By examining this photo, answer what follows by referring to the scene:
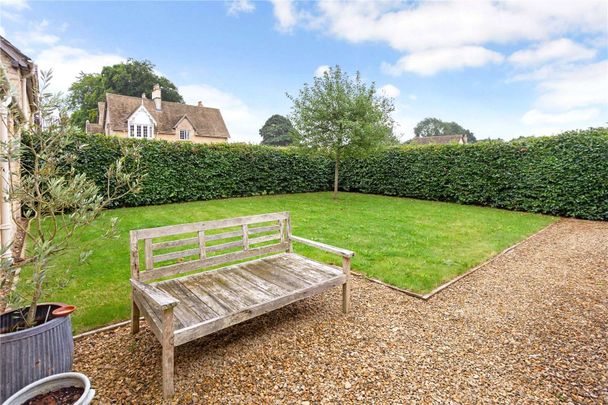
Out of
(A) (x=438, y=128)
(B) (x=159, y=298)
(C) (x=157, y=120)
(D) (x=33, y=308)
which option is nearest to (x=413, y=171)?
(B) (x=159, y=298)

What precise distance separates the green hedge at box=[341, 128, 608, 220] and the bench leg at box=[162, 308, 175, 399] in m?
13.8

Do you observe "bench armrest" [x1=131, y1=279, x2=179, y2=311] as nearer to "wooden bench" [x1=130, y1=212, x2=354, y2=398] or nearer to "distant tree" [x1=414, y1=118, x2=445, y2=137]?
"wooden bench" [x1=130, y1=212, x2=354, y2=398]

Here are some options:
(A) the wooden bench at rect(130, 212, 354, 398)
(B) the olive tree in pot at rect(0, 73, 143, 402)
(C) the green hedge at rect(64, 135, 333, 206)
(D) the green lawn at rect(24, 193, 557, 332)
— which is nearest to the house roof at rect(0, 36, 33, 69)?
(C) the green hedge at rect(64, 135, 333, 206)

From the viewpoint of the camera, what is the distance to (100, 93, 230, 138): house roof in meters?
28.9

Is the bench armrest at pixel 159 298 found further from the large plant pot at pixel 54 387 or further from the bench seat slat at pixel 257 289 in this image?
the large plant pot at pixel 54 387

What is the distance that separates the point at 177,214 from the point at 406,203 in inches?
385

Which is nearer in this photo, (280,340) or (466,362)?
(466,362)

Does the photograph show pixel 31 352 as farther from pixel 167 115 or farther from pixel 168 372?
pixel 167 115

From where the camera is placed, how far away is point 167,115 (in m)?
32.3

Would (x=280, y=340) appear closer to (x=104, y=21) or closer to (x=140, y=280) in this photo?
(x=140, y=280)

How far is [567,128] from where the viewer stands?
36.1 feet

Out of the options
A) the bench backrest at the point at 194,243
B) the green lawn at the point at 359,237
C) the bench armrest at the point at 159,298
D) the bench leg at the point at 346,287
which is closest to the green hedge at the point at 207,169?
the green lawn at the point at 359,237

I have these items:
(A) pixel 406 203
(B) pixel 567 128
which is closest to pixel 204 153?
(A) pixel 406 203

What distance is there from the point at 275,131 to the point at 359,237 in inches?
2054
